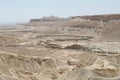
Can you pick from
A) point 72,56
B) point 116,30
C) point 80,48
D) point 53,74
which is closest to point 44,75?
point 53,74

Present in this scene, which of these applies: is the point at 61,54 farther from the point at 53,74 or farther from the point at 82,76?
the point at 82,76

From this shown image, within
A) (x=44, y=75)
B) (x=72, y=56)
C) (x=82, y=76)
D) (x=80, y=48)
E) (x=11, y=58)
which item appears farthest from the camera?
(x=80, y=48)

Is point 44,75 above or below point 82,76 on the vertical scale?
below

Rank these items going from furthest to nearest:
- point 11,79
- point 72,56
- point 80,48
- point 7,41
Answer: point 7,41
point 80,48
point 72,56
point 11,79

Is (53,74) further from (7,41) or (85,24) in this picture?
(85,24)

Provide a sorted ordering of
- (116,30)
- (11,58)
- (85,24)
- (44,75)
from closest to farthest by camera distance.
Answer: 1. (44,75)
2. (11,58)
3. (116,30)
4. (85,24)

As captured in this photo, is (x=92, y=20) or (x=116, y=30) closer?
(x=116, y=30)

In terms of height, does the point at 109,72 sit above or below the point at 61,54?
above

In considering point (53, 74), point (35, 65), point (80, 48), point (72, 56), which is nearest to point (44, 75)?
point (53, 74)

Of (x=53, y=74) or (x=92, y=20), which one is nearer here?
(x=53, y=74)
